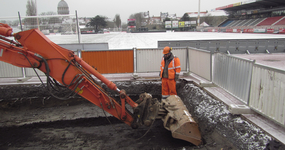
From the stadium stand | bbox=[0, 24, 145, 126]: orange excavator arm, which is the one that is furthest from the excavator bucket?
the stadium stand

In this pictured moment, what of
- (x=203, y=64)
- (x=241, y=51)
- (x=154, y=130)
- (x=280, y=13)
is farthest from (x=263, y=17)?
(x=154, y=130)

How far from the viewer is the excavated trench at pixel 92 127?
10.6 feet

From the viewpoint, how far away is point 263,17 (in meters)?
43.3

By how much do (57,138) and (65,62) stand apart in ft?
6.32

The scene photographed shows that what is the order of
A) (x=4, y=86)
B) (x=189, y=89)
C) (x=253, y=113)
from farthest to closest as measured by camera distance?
1. (x=4, y=86)
2. (x=189, y=89)
3. (x=253, y=113)

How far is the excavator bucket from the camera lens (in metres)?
3.27

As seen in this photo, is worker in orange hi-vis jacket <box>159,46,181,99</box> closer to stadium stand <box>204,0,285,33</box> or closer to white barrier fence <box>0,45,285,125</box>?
white barrier fence <box>0,45,285,125</box>

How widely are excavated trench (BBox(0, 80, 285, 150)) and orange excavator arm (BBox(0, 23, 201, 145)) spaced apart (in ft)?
0.93

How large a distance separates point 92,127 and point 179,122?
7.82 ft

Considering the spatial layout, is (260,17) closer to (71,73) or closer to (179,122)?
(179,122)

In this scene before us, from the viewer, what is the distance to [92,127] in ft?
15.3

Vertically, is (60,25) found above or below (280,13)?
below

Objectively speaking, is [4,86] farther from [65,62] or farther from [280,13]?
[280,13]

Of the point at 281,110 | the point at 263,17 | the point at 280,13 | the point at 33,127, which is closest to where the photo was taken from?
the point at 281,110
